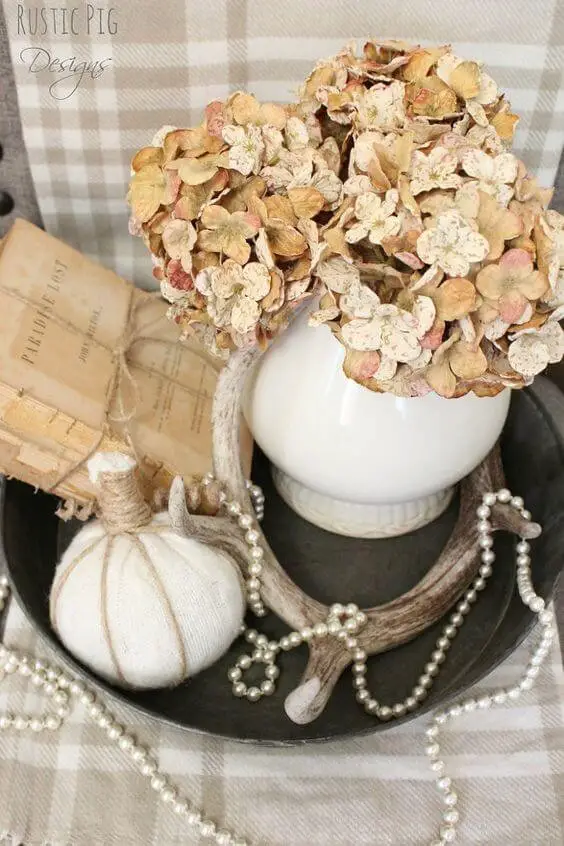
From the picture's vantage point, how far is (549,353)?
0.40 m

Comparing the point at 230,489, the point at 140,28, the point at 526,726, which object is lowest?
the point at 526,726

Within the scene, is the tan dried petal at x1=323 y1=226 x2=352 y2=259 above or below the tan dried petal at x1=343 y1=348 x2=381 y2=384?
above

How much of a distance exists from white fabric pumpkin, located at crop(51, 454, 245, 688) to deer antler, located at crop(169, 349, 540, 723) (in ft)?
0.08

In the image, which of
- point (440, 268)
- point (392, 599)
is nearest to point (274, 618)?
point (392, 599)

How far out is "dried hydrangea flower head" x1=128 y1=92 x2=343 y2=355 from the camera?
396 millimetres

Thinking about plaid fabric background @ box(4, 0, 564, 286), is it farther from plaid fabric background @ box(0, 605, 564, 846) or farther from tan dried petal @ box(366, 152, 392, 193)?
plaid fabric background @ box(0, 605, 564, 846)

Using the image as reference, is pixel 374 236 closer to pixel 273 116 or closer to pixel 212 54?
pixel 273 116

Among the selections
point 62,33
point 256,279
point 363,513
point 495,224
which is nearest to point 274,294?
point 256,279

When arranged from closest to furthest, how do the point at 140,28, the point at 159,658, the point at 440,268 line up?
1. the point at 440,268
2. the point at 159,658
3. the point at 140,28

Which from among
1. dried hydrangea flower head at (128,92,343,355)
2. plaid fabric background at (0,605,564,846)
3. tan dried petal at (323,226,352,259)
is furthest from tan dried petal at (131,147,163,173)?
plaid fabric background at (0,605,564,846)

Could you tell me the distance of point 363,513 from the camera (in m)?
0.57

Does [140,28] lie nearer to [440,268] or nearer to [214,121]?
[214,121]

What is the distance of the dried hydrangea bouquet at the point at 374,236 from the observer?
1.21 ft

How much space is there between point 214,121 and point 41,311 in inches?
8.2
